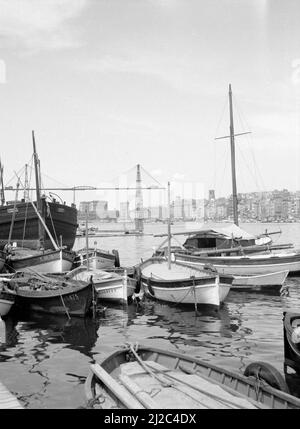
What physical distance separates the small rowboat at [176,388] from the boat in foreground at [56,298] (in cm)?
1035

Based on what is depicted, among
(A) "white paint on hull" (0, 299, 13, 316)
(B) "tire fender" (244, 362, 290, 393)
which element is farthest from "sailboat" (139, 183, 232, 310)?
(B) "tire fender" (244, 362, 290, 393)

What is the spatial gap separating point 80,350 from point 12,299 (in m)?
6.68

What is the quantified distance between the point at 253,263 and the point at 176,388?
23720 millimetres

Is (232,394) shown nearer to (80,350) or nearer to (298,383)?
(298,383)

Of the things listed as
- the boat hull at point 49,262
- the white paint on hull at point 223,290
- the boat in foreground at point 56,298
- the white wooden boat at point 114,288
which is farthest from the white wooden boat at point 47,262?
the white paint on hull at point 223,290

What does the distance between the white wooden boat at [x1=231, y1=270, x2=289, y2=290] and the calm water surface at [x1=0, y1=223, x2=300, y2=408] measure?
124 inches

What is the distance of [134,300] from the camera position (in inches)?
1000

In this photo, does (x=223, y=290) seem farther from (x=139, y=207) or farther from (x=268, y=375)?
(x=139, y=207)
